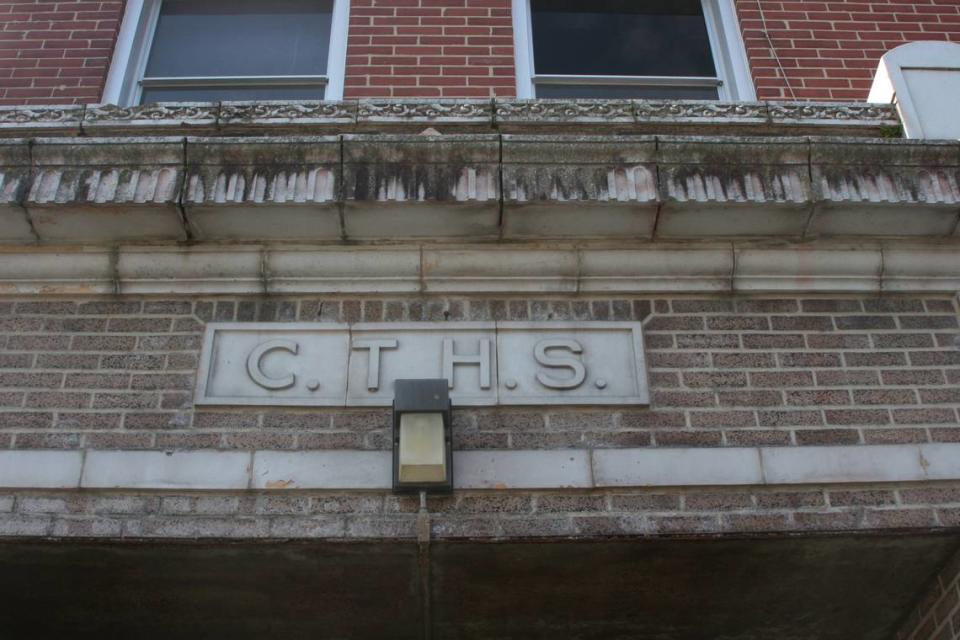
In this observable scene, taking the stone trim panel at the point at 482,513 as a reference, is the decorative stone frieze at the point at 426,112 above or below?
above

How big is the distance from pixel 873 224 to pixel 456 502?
2.41m

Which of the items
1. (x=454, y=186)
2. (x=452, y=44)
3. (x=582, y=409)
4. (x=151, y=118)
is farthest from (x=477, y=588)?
(x=452, y=44)

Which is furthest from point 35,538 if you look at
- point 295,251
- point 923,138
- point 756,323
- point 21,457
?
point 923,138

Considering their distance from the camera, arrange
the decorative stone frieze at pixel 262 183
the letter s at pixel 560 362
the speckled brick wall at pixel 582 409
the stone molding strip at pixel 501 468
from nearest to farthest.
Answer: the stone molding strip at pixel 501 468
the speckled brick wall at pixel 582 409
the letter s at pixel 560 362
the decorative stone frieze at pixel 262 183

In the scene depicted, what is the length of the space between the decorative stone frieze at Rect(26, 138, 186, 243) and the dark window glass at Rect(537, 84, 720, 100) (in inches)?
106

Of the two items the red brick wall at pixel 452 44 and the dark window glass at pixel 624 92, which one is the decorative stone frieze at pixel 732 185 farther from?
the dark window glass at pixel 624 92

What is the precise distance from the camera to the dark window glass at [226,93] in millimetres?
6820

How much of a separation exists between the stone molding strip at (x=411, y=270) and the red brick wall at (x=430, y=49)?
1.62 metres

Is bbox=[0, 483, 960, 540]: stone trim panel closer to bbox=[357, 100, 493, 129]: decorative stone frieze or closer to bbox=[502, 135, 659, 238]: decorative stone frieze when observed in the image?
bbox=[502, 135, 659, 238]: decorative stone frieze

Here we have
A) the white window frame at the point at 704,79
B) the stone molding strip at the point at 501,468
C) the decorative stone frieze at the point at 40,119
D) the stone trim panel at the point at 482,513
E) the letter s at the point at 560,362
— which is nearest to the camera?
the stone trim panel at the point at 482,513

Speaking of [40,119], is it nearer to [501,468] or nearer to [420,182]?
[420,182]

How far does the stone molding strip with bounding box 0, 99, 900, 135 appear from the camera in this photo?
5.74m

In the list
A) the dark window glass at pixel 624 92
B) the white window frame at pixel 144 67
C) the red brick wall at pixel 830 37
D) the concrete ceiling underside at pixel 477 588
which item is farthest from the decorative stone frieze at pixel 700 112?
the concrete ceiling underside at pixel 477 588

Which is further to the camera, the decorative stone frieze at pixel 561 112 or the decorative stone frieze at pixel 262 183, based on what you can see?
the decorative stone frieze at pixel 561 112
